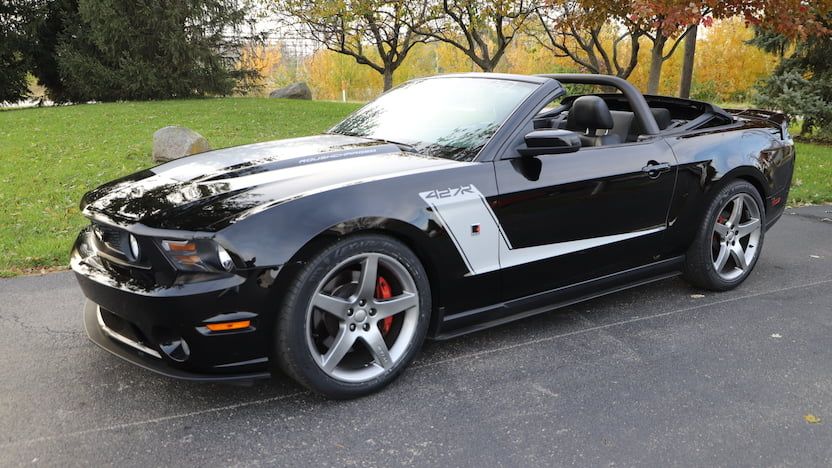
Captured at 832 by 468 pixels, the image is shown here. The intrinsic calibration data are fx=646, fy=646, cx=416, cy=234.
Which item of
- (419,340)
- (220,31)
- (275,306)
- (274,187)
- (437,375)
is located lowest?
(437,375)

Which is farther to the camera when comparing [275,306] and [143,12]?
[143,12]

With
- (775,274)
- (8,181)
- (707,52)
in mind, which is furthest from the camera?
(707,52)

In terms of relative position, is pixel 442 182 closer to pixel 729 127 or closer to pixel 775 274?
pixel 729 127

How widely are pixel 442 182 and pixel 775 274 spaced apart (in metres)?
3.13

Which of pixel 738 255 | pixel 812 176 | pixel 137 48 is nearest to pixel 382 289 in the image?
pixel 738 255

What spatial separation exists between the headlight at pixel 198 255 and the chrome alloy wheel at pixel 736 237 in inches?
124

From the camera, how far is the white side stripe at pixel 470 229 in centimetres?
293

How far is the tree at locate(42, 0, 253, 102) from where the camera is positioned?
19.1m

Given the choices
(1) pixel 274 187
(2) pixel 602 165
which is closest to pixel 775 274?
(2) pixel 602 165

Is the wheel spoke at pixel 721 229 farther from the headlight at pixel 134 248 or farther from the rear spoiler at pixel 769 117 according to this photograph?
the headlight at pixel 134 248

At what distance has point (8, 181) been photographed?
7.68 metres

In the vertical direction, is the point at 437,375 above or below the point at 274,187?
below

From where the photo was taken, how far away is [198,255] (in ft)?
8.13

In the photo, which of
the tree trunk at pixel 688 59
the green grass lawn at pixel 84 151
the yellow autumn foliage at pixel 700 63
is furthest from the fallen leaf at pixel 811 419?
the yellow autumn foliage at pixel 700 63
